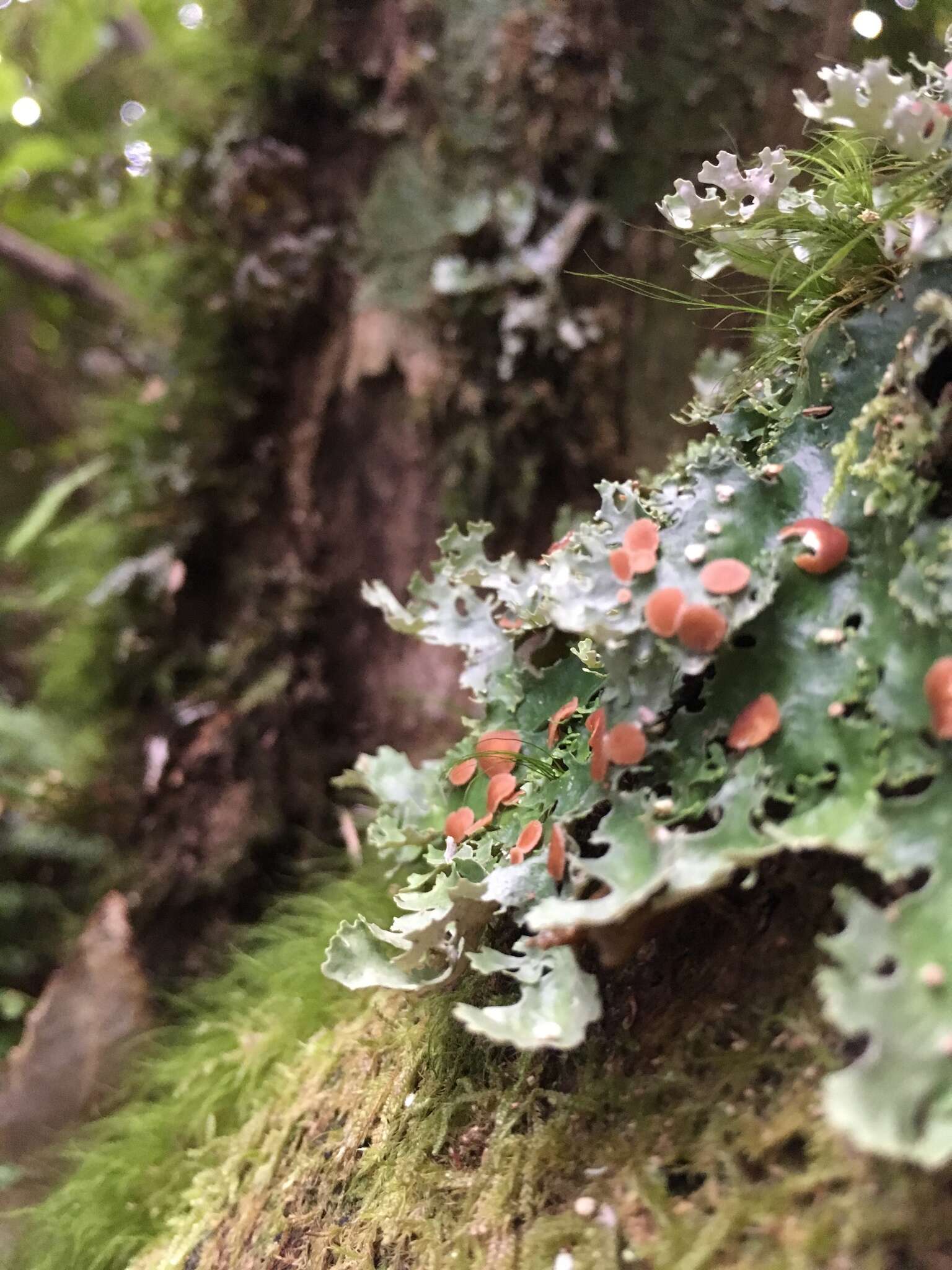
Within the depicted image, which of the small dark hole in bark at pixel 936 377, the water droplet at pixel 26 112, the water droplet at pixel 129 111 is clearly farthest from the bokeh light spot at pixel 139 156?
the small dark hole in bark at pixel 936 377

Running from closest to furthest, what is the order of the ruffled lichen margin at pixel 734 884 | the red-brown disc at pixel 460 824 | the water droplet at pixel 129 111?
the ruffled lichen margin at pixel 734 884, the red-brown disc at pixel 460 824, the water droplet at pixel 129 111

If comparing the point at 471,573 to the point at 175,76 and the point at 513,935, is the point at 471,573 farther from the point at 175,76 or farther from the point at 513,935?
the point at 175,76

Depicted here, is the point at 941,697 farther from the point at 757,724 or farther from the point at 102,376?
the point at 102,376

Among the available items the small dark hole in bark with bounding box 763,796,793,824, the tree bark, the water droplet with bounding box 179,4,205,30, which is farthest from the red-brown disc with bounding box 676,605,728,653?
the water droplet with bounding box 179,4,205,30

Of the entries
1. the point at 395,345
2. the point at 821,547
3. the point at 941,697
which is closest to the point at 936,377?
the point at 821,547

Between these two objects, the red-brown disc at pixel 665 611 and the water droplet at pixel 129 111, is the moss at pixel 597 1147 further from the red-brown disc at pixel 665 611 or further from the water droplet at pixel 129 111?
the water droplet at pixel 129 111

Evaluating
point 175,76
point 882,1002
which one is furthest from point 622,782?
point 175,76
